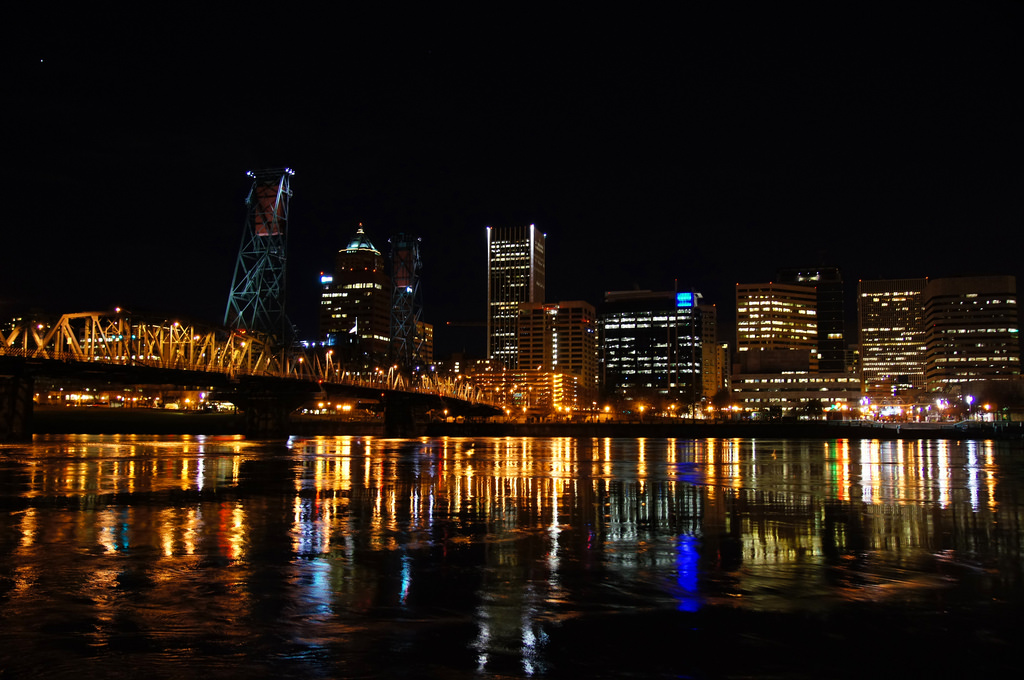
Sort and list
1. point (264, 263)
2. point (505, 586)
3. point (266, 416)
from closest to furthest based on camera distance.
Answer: point (505, 586), point (266, 416), point (264, 263)

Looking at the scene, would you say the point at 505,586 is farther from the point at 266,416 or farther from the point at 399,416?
the point at 399,416

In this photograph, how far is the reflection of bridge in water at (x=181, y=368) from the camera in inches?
3157

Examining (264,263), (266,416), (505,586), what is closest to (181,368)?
(266,416)

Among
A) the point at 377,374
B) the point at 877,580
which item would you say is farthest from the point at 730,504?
the point at 377,374

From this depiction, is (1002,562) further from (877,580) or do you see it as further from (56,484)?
(56,484)

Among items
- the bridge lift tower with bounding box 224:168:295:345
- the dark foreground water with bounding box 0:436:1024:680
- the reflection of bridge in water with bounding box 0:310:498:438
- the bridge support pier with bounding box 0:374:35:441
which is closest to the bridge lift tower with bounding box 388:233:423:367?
the reflection of bridge in water with bounding box 0:310:498:438

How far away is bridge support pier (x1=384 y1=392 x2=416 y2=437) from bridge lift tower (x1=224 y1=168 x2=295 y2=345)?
2136cm

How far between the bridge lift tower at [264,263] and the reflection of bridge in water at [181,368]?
605 centimetres

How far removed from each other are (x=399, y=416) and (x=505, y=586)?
5267 inches

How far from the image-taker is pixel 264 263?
13038 centimetres

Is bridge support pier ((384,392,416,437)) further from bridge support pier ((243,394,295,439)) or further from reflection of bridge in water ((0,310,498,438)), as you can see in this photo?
bridge support pier ((243,394,295,439))

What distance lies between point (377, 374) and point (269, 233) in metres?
40.4

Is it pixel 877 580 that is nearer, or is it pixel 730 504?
pixel 877 580

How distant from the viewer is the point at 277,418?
11362 centimetres
